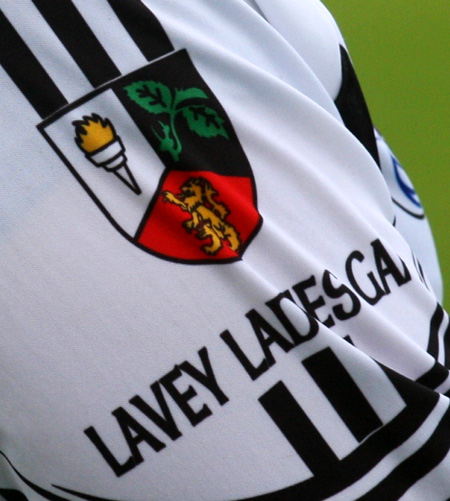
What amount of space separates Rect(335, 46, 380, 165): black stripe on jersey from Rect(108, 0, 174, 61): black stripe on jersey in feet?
0.53

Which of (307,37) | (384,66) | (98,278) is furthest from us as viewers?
(384,66)

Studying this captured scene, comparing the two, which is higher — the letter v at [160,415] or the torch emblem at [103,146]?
the torch emblem at [103,146]

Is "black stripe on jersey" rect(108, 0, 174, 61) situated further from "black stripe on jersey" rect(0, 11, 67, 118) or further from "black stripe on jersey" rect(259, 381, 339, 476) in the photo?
"black stripe on jersey" rect(259, 381, 339, 476)

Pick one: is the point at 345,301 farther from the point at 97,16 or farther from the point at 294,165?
the point at 97,16

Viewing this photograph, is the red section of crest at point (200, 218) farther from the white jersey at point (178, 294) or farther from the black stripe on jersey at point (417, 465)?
the black stripe on jersey at point (417, 465)

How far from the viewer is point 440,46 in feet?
4.31

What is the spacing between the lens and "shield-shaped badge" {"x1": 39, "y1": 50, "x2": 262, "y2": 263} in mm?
385

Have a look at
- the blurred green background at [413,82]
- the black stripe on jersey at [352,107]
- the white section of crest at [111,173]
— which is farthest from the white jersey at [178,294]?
the blurred green background at [413,82]

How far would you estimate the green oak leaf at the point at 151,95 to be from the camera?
1.31 feet

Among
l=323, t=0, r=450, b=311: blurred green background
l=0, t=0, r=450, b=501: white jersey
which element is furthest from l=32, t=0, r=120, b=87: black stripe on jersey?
l=323, t=0, r=450, b=311: blurred green background

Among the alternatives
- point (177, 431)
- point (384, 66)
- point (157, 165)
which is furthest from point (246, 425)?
point (384, 66)

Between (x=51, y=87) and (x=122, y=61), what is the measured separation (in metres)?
0.04

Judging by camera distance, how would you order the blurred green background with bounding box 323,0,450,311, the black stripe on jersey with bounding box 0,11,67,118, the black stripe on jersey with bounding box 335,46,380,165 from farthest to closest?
the blurred green background with bounding box 323,0,450,311, the black stripe on jersey with bounding box 335,46,380,165, the black stripe on jersey with bounding box 0,11,67,118

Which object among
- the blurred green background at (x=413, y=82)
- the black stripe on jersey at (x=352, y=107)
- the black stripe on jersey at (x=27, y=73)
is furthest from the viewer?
the blurred green background at (x=413, y=82)
